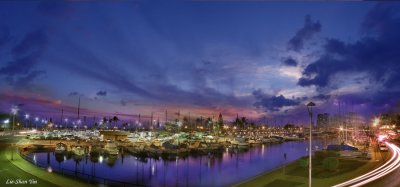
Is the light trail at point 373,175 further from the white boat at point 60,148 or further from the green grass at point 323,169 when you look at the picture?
the white boat at point 60,148

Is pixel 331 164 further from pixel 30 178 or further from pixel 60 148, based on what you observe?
pixel 60 148

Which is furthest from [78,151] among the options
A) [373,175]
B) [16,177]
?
[373,175]

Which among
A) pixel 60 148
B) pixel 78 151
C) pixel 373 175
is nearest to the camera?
pixel 373 175

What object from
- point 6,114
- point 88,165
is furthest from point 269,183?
point 6,114

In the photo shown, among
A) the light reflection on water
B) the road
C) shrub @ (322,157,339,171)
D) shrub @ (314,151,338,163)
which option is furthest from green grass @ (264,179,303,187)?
the light reflection on water

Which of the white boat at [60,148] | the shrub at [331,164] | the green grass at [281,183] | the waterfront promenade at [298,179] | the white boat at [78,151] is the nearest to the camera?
the waterfront promenade at [298,179]

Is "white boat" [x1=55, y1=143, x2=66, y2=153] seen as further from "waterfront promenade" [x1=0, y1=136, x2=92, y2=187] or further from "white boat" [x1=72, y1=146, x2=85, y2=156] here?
"waterfront promenade" [x1=0, y1=136, x2=92, y2=187]

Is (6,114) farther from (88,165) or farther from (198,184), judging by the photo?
(198,184)

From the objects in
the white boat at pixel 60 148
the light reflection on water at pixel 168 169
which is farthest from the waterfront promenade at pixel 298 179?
the white boat at pixel 60 148

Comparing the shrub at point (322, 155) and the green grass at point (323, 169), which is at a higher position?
the shrub at point (322, 155)

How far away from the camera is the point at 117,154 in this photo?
271 feet

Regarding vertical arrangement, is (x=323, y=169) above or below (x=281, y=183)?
above

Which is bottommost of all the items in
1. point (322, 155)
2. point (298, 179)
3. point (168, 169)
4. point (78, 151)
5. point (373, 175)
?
point (168, 169)

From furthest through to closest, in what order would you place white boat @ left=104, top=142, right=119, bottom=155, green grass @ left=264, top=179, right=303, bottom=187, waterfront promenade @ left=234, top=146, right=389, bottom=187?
white boat @ left=104, top=142, right=119, bottom=155, green grass @ left=264, top=179, right=303, bottom=187, waterfront promenade @ left=234, top=146, right=389, bottom=187
